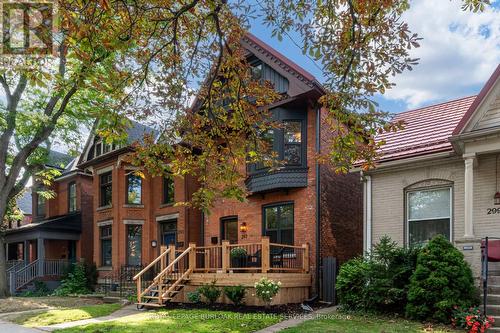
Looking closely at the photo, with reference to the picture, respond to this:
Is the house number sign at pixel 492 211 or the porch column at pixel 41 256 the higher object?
the house number sign at pixel 492 211

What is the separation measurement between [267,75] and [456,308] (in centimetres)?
998

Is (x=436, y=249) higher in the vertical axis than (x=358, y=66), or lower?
lower

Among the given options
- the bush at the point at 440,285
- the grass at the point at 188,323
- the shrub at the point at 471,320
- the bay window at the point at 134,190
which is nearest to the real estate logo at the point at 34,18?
the grass at the point at 188,323

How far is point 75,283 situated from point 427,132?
17.5 m

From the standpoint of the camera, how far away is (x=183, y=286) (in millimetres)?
14945

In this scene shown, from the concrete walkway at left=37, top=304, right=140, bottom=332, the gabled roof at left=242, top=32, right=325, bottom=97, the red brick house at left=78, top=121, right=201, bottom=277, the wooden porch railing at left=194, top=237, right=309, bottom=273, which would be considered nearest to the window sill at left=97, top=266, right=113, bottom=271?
the red brick house at left=78, top=121, right=201, bottom=277

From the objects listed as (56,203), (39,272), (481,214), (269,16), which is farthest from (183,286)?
(56,203)

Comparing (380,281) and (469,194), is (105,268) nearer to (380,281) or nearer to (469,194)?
(380,281)

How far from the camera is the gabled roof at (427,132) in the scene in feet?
40.5

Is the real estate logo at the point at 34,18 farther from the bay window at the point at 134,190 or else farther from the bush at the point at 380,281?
the bay window at the point at 134,190

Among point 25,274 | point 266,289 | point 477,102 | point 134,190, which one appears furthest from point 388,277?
point 25,274

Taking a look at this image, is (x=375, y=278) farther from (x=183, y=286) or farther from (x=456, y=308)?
(x=183, y=286)

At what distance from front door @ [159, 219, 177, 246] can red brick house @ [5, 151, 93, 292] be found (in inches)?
259

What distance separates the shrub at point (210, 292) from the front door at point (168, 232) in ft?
22.3
